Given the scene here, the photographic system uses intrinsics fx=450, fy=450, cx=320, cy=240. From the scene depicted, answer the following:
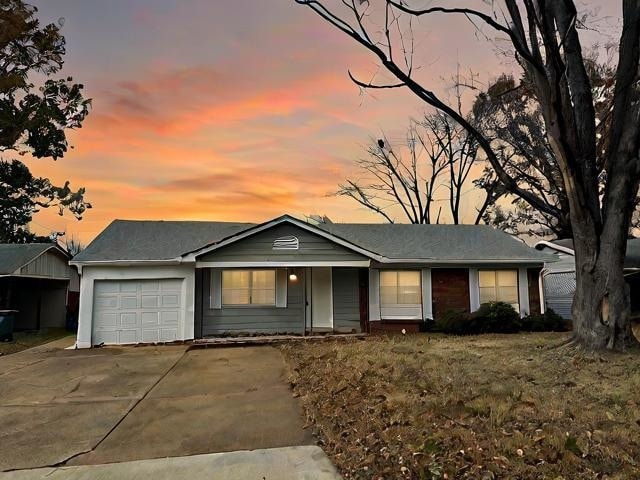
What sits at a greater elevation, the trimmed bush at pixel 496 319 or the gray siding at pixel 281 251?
the gray siding at pixel 281 251

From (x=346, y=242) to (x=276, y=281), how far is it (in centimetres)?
255

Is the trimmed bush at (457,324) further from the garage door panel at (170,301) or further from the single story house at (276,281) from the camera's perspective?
the garage door panel at (170,301)

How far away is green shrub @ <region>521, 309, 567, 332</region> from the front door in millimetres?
6096

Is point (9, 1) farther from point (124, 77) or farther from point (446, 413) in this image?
point (446, 413)

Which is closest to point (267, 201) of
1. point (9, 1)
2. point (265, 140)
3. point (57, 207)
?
point (265, 140)

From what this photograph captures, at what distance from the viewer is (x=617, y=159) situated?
8211mm

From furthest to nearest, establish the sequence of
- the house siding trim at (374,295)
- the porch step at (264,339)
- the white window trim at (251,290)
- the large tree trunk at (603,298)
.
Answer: the house siding trim at (374,295) → the white window trim at (251,290) → the porch step at (264,339) → the large tree trunk at (603,298)

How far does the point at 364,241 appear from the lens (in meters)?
16.3

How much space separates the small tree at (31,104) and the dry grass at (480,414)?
18490 millimetres

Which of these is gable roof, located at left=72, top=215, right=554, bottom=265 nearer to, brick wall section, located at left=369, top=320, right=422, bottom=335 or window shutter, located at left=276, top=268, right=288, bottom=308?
window shutter, located at left=276, top=268, right=288, bottom=308

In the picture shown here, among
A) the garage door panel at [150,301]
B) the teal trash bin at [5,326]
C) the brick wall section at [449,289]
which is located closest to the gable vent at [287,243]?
the garage door panel at [150,301]

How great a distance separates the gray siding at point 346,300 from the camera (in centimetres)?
1455

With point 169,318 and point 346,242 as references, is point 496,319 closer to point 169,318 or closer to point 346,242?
point 346,242

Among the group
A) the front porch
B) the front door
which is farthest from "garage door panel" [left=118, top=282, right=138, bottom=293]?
the front door
